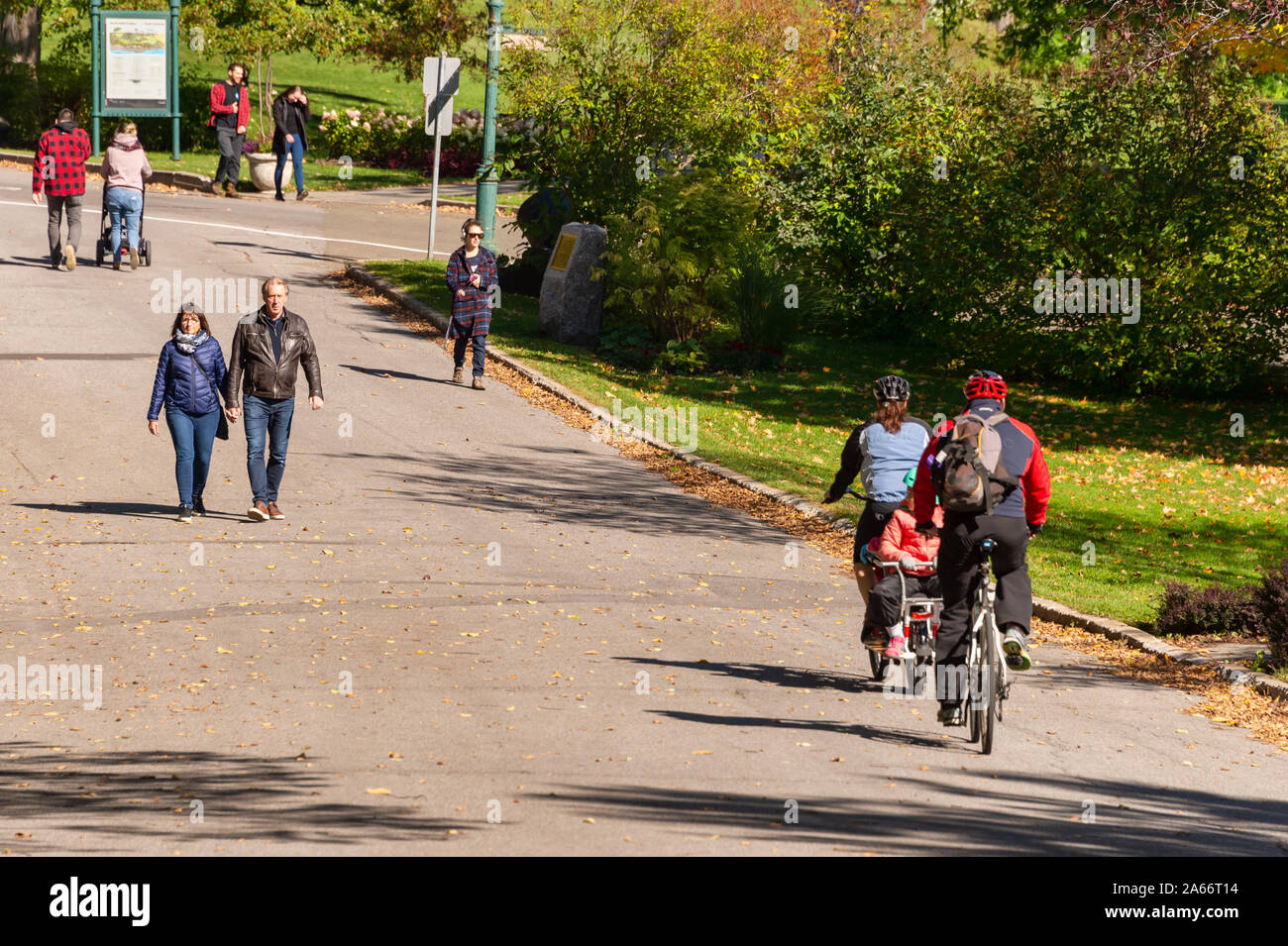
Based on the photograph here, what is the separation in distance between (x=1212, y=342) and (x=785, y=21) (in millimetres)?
19935

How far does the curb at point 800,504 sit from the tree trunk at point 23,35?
69.0 feet

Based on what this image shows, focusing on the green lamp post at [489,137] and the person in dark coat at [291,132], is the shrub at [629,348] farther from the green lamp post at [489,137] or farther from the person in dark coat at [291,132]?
the person in dark coat at [291,132]

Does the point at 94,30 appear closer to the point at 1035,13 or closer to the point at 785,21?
the point at 785,21

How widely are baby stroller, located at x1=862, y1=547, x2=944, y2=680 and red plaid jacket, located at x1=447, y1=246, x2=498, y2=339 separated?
8966 mm

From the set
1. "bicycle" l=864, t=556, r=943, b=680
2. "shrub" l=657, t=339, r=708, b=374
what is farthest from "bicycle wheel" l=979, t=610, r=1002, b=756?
"shrub" l=657, t=339, r=708, b=374

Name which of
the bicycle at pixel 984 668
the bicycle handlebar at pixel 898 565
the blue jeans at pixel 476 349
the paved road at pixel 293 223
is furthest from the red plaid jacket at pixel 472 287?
the bicycle at pixel 984 668

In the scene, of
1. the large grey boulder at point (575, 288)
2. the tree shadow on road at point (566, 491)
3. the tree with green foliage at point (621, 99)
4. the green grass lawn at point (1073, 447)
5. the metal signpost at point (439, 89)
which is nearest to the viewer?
the tree shadow on road at point (566, 491)

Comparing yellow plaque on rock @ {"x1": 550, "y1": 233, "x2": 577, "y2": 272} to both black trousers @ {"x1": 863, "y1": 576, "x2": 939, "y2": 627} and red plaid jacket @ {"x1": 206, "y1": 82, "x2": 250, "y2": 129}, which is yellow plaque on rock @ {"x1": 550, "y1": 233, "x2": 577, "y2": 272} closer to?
red plaid jacket @ {"x1": 206, "y1": 82, "x2": 250, "y2": 129}

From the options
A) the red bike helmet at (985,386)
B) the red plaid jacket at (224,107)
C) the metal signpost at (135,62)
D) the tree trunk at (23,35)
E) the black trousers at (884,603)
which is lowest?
the black trousers at (884,603)

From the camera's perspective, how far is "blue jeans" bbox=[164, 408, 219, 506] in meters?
11.6

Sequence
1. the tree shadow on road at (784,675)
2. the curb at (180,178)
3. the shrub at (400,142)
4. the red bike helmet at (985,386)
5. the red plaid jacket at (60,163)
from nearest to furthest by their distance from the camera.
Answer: the red bike helmet at (985,386) < the tree shadow on road at (784,675) < the red plaid jacket at (60,163) < the curb at (180,178) < the shrub at (400,142)

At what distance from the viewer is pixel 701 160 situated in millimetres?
21266

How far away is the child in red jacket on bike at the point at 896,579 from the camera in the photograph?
8.30 meters

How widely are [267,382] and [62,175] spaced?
10.4m
